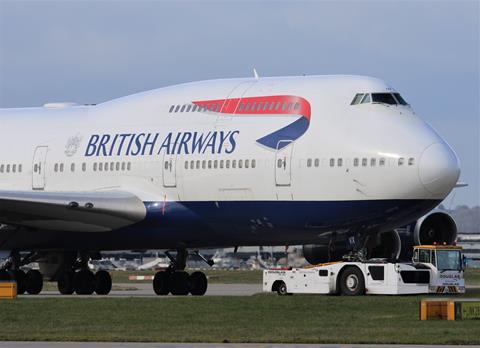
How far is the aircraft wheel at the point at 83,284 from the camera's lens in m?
45.9

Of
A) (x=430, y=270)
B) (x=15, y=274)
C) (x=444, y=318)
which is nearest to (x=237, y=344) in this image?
(x=444, y=318)

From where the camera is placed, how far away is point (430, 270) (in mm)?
40156

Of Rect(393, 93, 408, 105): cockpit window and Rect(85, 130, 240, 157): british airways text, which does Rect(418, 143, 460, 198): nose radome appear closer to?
Rect(393, 93, 408, 105): cockpit window

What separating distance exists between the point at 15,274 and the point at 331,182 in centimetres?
1418

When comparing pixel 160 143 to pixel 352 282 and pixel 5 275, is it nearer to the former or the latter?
pixel 5 275

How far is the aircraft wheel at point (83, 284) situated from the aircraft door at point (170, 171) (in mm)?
6402

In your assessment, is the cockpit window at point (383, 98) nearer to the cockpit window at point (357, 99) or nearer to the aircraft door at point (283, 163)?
the cockpit window at point (357, 99)

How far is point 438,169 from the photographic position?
37.2 m

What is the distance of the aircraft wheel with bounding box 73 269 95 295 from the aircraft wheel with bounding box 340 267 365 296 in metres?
11.3

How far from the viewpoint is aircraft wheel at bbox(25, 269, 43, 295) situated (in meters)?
46.7

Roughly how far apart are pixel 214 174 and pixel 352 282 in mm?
5751

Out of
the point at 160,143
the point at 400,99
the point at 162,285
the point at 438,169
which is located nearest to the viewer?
the point at 438,169

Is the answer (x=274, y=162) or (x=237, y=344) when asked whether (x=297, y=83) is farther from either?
(x=237, y=344)

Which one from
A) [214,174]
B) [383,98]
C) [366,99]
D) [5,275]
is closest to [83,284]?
[5,275]
